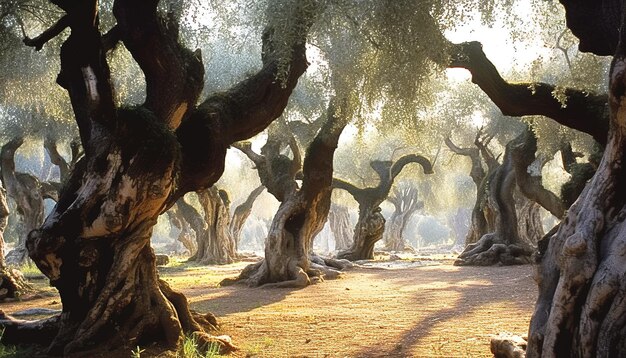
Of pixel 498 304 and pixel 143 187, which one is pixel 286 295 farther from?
pixel 143 187

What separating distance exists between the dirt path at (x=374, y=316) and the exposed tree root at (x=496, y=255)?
19.7 feet

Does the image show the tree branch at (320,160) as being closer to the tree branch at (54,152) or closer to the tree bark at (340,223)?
the tree branch at (54,152)

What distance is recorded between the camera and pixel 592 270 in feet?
11.5

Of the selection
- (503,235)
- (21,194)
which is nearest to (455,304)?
(503,235)

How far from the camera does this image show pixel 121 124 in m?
5.54

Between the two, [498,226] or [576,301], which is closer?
[576,301]

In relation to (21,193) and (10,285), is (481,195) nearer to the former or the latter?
(10,285)

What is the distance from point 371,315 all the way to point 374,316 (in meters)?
0.12

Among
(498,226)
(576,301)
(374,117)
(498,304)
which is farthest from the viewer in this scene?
(498,226)

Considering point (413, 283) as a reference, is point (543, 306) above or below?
above

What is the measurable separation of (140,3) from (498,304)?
753 cm

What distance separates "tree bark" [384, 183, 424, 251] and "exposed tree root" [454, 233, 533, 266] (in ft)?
65.0

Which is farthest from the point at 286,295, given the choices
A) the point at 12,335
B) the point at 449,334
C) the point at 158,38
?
the point at 158,38

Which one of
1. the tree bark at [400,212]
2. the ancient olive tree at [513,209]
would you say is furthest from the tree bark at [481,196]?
the tree bark at [400,212]
